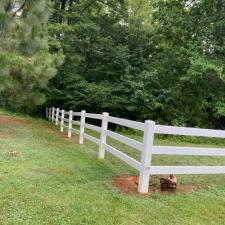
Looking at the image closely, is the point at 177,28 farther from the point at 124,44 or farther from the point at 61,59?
the point at 61,59

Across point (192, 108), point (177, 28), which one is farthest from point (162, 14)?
point (192, 108)

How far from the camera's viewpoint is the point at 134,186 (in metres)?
5.25

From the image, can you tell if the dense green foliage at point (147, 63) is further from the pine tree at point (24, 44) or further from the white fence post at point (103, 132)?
the white fence post at point (103, 132)

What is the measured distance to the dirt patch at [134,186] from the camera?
500 centimetres

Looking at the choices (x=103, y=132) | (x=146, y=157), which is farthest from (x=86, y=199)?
(x=103, y=132)

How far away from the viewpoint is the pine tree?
10.2 m

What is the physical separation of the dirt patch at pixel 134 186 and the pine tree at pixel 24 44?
6.12 metres

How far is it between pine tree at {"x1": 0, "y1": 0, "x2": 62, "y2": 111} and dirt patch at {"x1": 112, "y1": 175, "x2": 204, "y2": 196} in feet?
20.1

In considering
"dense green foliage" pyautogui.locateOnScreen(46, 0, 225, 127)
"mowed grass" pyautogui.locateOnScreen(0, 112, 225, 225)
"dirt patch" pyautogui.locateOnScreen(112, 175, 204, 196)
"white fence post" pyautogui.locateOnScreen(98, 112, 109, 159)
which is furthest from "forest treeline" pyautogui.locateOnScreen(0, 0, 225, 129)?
"dirt patch" pyautogui.locateOnScreen(112, 175, 204, 196)

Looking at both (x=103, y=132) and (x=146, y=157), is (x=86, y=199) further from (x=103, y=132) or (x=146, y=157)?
(x=103, y=132)

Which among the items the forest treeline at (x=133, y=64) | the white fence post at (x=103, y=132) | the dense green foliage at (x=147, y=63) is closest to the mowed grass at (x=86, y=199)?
the white fence post at (x=103, y=132)

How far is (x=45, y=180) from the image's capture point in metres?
5.07

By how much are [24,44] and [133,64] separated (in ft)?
31.9

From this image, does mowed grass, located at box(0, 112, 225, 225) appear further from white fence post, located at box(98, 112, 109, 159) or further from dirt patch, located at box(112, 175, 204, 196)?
white fence post, located at box(98, 112, 109, 159)
